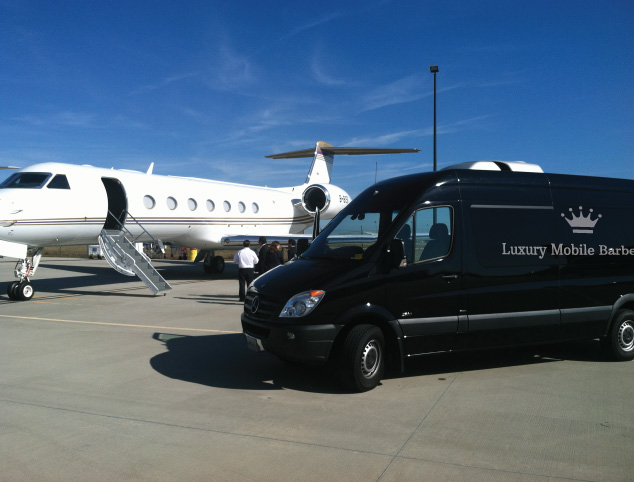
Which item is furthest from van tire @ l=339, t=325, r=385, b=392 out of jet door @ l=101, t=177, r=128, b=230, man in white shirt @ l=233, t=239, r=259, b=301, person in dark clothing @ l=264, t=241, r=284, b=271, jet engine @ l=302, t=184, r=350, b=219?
jet engine @ l=302, t=184, r=350, b=219

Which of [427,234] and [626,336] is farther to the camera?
[626,336]

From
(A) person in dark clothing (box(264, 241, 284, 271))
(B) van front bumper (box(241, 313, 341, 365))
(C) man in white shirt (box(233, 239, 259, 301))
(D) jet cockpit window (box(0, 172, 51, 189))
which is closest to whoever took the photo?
(B) van front bumper (box(241, 313, 341, 365))

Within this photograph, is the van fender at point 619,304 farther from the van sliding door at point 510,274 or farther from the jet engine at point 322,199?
the jet engine at point 322,199

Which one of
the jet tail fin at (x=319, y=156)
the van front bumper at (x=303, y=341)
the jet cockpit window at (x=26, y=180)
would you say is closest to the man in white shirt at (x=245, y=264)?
the jet cockpit window at (x=26, y=180)

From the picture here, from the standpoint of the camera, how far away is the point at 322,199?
23.6 metres

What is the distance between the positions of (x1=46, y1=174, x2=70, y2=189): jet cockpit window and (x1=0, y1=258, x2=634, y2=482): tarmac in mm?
6789

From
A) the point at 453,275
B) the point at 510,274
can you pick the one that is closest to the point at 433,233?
the point at 453,275

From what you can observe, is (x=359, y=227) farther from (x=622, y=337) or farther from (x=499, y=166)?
(x=622, y=337)

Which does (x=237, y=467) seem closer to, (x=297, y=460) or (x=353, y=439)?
(x=297, y=460)

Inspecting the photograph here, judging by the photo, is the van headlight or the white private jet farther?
the white private jet

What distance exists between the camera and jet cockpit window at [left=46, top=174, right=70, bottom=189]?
14.3 meters

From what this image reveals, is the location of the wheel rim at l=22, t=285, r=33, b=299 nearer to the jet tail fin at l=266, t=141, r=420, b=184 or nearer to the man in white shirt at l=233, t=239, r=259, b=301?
the man in white shirt at l=233, t=239, r=259, b=301

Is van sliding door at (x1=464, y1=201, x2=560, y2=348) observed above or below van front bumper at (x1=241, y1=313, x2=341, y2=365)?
above

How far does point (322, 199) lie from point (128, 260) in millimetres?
10403
